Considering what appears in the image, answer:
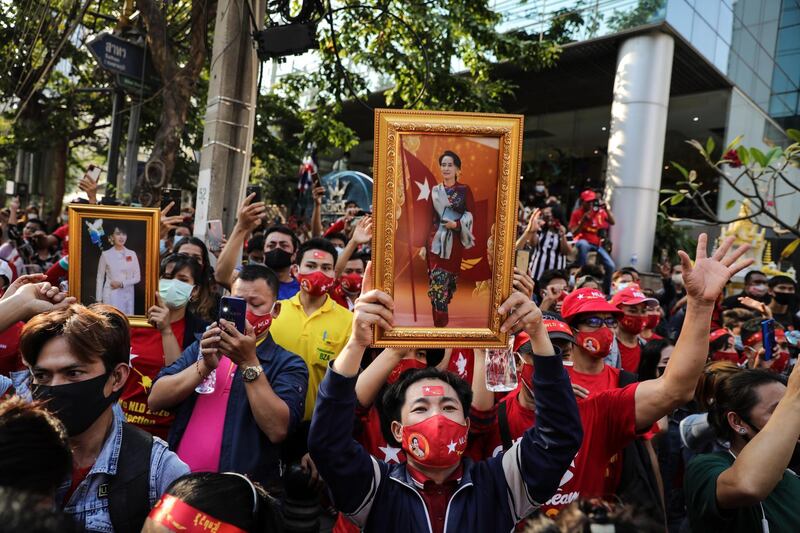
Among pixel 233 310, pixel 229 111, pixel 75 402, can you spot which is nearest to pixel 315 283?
pixel 233 310

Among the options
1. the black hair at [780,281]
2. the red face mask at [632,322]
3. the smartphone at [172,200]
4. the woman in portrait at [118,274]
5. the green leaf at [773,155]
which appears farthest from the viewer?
the black hair at [780,281]

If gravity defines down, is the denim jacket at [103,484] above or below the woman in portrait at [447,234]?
below

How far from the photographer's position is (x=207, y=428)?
8.54 feet

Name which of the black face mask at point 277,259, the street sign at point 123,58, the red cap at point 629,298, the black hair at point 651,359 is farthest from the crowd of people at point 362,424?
the street sign at point 123,58

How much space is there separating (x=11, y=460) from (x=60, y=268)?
319 cm

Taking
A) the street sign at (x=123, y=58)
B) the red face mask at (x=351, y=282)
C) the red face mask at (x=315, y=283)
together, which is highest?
the street sign at (x=123, y=58)

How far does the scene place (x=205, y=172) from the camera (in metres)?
5.11

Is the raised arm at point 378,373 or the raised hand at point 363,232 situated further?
the raised hand at point 363,232

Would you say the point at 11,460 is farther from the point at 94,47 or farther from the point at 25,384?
the point at 94,47

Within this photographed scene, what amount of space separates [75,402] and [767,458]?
2.40 metres

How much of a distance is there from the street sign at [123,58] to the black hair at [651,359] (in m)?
7.47

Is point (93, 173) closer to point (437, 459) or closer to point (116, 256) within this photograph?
point (116, 256)

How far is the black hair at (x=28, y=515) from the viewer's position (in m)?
1.23

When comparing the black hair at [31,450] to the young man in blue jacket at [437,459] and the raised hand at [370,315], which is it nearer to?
the young man in blue jacket at [437,459]
